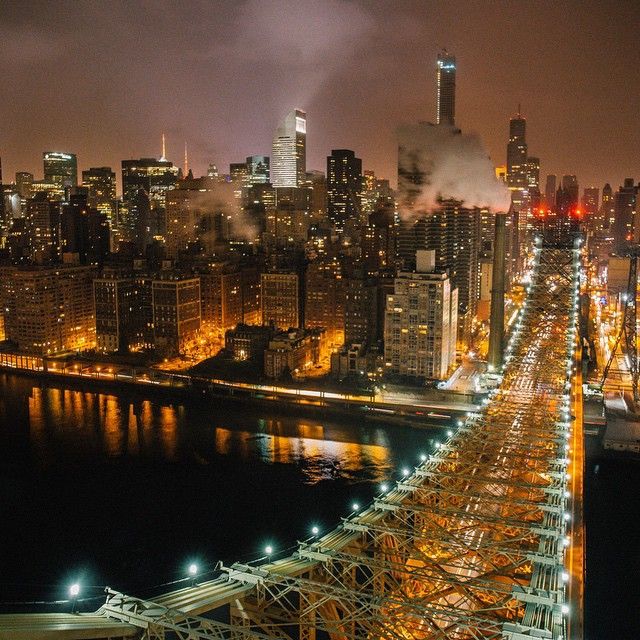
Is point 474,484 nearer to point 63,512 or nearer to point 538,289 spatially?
point 63,512

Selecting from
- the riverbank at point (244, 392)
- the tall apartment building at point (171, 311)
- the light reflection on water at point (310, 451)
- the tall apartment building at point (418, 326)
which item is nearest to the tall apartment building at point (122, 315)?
the tall apartment building at point (171, 311)

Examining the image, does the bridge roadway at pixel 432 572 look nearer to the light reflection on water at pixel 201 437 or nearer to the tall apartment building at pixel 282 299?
the light reflection on water at pixel 201 437

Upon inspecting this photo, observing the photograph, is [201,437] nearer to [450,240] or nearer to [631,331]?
[631,331]

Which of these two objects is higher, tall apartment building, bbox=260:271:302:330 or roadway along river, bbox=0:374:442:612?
tall apartment building, bbox=260:271:302:330

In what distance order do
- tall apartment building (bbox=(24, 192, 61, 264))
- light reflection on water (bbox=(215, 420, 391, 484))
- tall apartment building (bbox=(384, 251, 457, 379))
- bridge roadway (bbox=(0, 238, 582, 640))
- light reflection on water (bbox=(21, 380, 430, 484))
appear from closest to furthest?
bridge roadway (bbox=(0, 238, 582, 640)) → light reflection on water (bbox=(215, 420, 391, 484)) → light reflection on water (bbox=(21, 380, 430, 484)) → tall apartment building (bbox=(384, 251, 457, 379)) → tall apartment building (bbox=(24, 192, 61, 264))

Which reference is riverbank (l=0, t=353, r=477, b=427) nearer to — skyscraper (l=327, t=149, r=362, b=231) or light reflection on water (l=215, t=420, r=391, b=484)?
light reflection on water (l=215, t=420, r=391, b=484)

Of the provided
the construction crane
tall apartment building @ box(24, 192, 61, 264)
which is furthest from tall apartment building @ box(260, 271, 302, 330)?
tall apartment building @ box(24, 192, 61, 264)

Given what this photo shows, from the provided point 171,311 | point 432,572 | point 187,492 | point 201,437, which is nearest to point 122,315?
point 171,311
